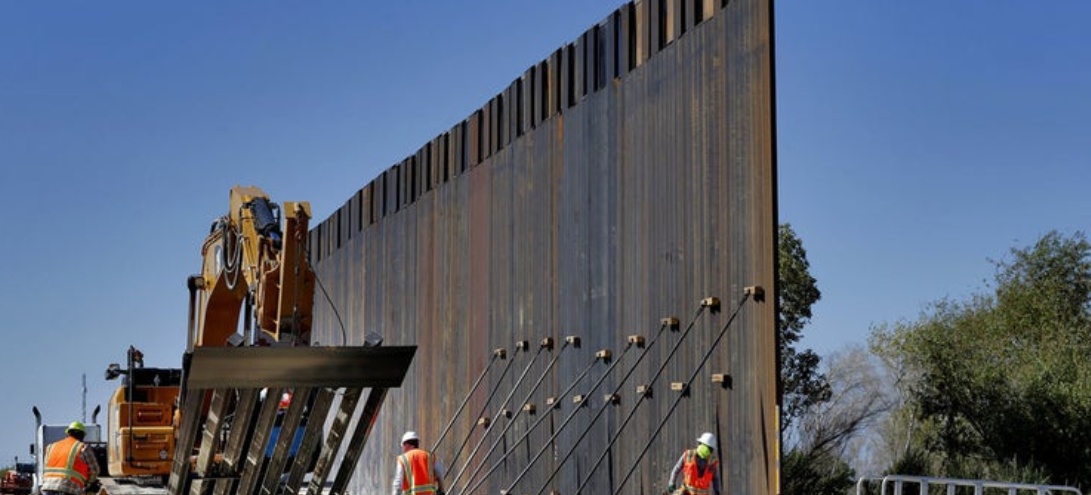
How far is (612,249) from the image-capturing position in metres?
22.0

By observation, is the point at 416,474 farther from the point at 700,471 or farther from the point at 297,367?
the point at 700,471

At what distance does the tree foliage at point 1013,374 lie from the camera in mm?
31547

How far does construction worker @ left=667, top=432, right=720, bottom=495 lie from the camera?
1798 centimetres

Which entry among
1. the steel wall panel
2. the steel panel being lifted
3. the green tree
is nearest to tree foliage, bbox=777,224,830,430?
the green tree

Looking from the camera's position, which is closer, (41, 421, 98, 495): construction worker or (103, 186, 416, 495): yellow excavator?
(103, 186, 416, 495): yellow excavator

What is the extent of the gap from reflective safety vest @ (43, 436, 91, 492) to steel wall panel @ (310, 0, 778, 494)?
14.1 feet

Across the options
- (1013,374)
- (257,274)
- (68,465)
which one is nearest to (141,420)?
(257,274)

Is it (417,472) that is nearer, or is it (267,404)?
(267,404)

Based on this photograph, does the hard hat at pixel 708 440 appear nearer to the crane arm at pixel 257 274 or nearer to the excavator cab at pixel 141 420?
the crane arm at pixel 257 274

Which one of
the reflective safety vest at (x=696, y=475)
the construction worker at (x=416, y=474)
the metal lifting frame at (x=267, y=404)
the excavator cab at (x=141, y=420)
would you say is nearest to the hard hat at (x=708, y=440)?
the reflective safety vest at (x=696, y=475)

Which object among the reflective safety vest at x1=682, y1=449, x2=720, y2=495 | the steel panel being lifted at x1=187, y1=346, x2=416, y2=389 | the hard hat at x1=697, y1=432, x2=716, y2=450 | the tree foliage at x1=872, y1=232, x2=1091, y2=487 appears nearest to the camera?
the steel panel being lifted at x1=187, y1=346, x2=416, y2=389

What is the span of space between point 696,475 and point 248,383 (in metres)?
5.61

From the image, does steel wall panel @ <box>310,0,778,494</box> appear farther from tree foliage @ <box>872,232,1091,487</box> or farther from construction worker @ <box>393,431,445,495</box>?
tree foliage @ <box>872,232,1091,487</box>

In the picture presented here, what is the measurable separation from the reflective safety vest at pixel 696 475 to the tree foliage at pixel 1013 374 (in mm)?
12312
